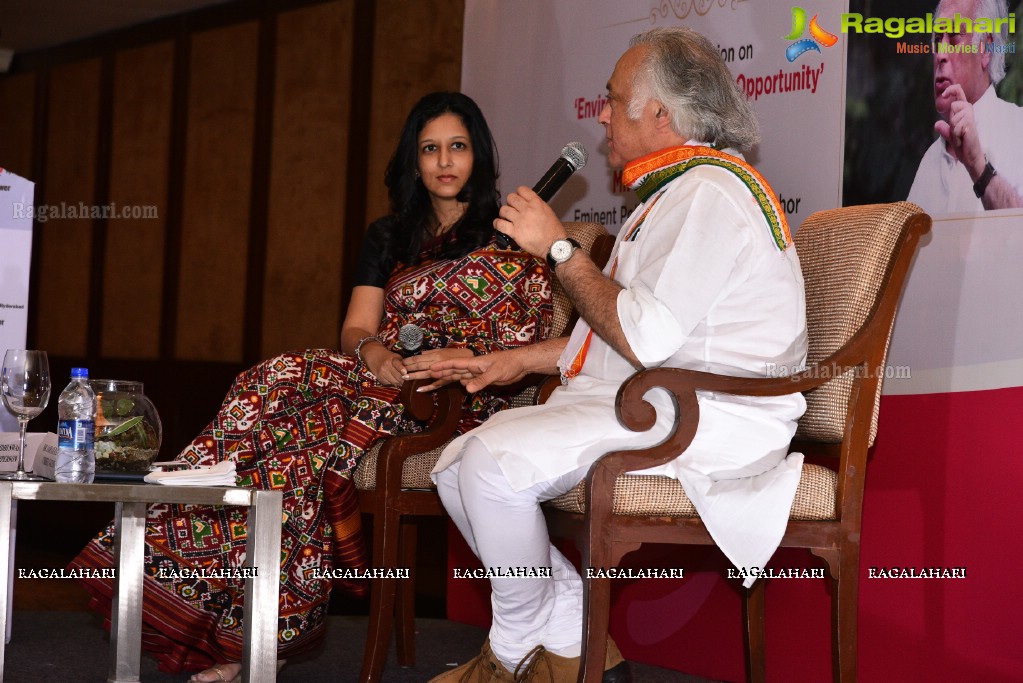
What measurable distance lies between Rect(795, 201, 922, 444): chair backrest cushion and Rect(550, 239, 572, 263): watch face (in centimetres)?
55

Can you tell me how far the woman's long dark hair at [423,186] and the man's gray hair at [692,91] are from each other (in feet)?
2.94

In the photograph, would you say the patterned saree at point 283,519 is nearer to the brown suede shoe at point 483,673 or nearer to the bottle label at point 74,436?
the brown suede shoe at point 483,673

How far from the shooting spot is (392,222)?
129 inches

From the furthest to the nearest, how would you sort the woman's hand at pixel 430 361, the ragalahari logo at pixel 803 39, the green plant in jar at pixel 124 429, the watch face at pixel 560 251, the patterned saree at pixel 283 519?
the ragalahari logo at pixel 803 39 < the woman's hand at pixel 430 361 < the patterned saree at pixel 283 519 < the watch face at pixel 560 251 < the green plant in jar at pixel 124 429

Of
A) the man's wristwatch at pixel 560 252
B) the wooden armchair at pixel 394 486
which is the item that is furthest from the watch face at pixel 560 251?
the wooden armchair at pixel 394 486

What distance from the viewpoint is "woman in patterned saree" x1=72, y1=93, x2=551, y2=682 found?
2623 millimetres

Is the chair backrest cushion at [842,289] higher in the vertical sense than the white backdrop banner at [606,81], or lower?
lower

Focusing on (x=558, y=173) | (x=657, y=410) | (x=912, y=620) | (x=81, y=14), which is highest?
(x=81, y=14)

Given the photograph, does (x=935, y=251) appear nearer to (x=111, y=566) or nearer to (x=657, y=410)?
(x=657, y=410)

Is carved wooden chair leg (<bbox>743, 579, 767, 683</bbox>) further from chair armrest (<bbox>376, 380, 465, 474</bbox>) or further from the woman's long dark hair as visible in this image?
the woman's long dark hair

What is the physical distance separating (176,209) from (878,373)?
507 centimetres

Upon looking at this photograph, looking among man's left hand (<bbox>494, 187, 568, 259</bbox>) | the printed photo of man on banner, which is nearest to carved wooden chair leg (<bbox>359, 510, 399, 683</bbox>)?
man's left hand (<bbox>494, 187, 568, 259</bbox>)

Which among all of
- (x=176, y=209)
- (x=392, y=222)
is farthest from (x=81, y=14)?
(x=392, y=222)

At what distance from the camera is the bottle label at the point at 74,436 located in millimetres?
2053
